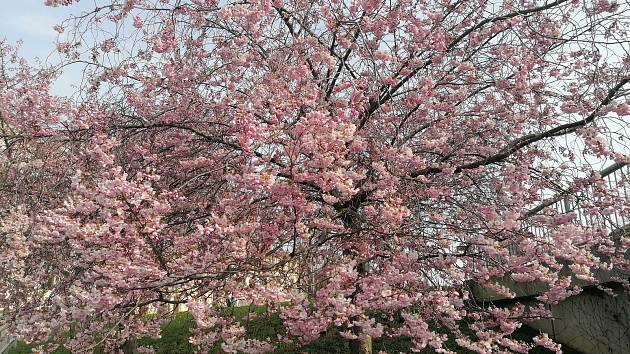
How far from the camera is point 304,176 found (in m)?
4.38

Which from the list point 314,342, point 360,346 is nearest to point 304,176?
point 360,346

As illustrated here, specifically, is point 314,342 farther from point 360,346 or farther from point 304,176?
point 304,176

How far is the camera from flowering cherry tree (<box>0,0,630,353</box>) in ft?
14.3

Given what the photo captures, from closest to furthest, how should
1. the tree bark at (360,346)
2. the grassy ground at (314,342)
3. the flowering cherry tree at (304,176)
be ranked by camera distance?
the flowering cherry tree at (304,176), the tree bark at (360,346), the grassy ground at (314,342)

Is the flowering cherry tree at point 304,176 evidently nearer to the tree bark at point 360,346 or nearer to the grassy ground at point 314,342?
the tree bark at point 360,346

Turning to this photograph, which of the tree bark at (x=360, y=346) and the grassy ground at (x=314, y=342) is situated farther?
the grassy ground at (x=314, y=342)

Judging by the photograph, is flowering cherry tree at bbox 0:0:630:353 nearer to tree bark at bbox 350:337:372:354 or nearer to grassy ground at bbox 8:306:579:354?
tree bark at bbox 350:337:372:354

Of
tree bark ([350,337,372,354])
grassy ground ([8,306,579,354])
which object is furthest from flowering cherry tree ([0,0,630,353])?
grassy ground ([8,306,579,354])

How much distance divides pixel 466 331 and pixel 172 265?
19.6 feet

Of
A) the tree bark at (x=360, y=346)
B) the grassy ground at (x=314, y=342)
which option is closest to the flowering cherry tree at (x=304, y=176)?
the tree bark at (x=360, y=346)

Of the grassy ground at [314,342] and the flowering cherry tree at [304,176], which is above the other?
the flowering cherry tree at [304,176]

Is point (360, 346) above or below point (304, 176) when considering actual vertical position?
below

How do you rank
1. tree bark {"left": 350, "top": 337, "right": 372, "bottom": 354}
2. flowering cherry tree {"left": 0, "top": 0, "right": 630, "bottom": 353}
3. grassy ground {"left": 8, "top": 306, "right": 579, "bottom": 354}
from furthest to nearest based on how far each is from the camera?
grassy ground {"left": 8, "top": 306, "right": 579, "bottom": 354} < tree bark {"left": 350, "top": 337, "right": 372, "bottom": 354} < flowering cherry tree {"left": 0, "top": 0, "right": 630, "bottom": 353}

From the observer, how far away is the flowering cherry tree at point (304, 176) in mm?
4359
